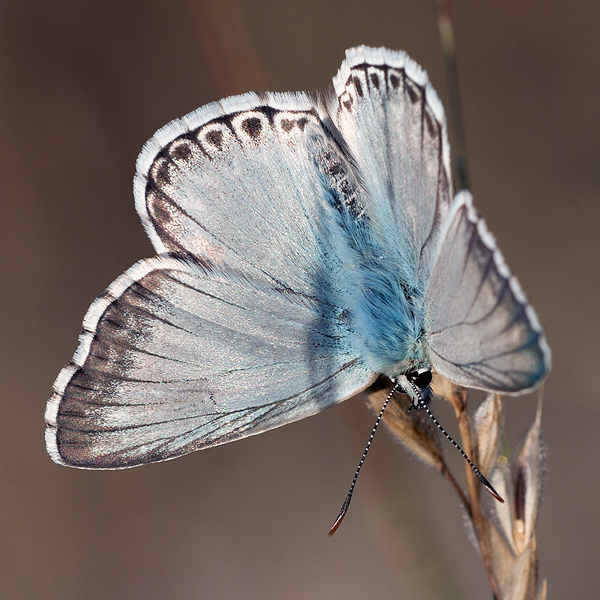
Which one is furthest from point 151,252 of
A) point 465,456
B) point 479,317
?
point 479,317

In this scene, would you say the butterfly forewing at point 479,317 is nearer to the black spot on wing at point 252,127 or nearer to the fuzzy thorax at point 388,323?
the fuzzy thorax at point 388,323

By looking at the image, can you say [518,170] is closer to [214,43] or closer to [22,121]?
[214,43]

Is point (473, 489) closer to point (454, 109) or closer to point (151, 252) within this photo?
point (454, 109)

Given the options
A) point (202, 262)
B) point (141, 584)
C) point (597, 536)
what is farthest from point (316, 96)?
point (141, 584)

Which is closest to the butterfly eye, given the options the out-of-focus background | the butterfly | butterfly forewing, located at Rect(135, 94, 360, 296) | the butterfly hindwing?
the butterfly

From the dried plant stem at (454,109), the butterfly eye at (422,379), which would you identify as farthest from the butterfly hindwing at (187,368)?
the dried plant stem at (454,109)
